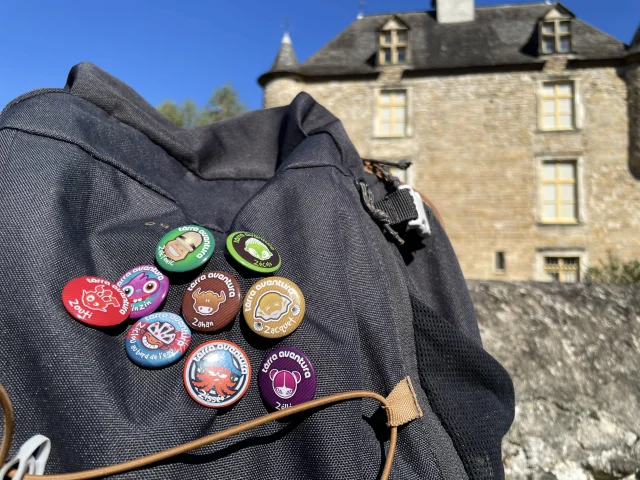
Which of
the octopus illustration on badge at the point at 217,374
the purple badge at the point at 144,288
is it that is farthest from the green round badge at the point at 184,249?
the octopus illustration on badge at the point at 217,374

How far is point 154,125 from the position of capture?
1.21m

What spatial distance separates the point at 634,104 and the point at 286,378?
564 inches

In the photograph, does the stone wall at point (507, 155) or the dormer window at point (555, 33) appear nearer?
the stone wall at point (507, 155)

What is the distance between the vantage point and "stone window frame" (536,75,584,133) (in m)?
12.6

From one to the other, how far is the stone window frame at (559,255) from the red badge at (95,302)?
13002 millimetres

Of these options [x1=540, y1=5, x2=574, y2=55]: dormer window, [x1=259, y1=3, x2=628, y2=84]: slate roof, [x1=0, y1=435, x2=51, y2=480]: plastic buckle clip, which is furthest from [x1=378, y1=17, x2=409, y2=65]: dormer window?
[x1=0, y1=435, x2=51, y2=480]: plastic buckle clip

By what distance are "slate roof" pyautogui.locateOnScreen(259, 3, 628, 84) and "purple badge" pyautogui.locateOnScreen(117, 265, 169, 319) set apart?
43.8ft

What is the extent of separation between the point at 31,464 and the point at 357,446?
0.47 metres

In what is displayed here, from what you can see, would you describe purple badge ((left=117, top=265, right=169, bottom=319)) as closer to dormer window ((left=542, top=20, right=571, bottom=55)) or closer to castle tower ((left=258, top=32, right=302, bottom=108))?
castle tower ((left=258, top=32, right=302, bottom=108))

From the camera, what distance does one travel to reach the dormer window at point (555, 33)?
1285cm

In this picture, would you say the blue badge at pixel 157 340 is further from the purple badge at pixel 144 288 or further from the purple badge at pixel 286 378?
the purple badge at pixel 286 378

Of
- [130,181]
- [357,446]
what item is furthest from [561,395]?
[130,181]

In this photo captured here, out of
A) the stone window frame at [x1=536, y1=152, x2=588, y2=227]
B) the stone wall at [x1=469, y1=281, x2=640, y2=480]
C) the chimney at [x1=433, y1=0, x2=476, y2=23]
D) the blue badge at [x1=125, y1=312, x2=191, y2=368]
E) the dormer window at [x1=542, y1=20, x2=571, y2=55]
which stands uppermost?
the chimney at [x1=433, y1=0, x2=476, y2=23]

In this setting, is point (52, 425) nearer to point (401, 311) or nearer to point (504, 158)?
point (401, 311)
